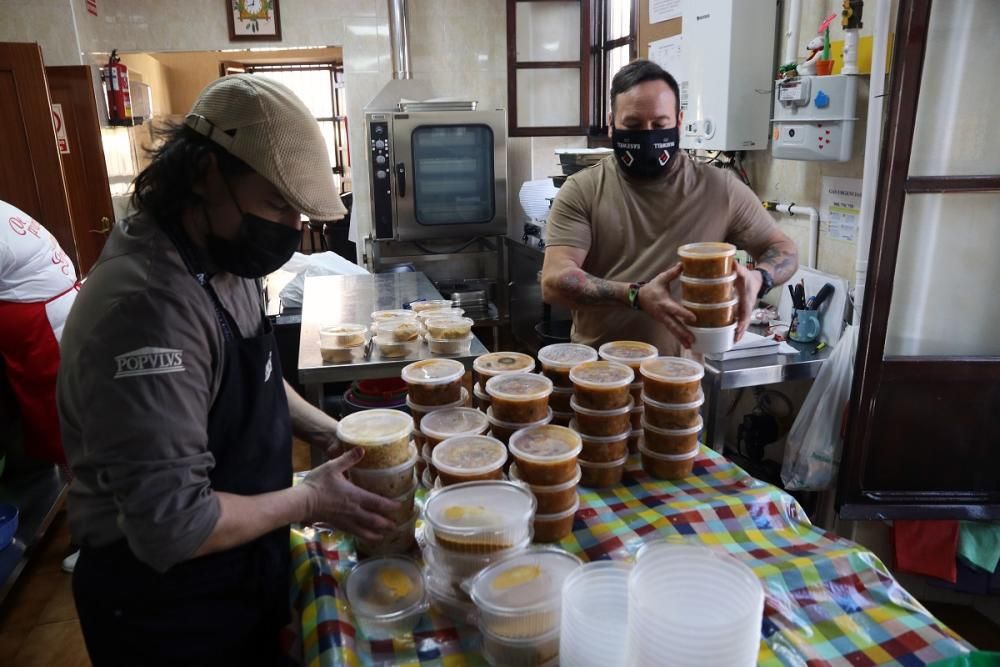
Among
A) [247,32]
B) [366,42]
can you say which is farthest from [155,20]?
[366,42]

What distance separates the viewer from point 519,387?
4.95 ft

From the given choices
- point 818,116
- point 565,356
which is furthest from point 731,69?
point 565,356

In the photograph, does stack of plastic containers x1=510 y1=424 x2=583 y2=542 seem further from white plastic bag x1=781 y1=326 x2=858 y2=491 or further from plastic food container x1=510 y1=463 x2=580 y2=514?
white plastic bag x1=781 y1=326 x2=858 y2=491

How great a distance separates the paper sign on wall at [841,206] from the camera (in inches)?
105

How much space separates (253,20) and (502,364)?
4.70 m

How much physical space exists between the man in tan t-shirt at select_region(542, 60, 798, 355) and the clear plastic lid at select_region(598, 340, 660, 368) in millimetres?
362

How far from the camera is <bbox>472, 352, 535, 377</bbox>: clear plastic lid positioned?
1.61 meters

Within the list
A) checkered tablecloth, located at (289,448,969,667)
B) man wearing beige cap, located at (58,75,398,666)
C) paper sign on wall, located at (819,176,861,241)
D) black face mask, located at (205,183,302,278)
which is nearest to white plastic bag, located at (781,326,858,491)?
paper sign on wall, located at (819,176,861,241)

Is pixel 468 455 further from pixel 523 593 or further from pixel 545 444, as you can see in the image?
pixel 523 593

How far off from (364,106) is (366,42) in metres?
0.48

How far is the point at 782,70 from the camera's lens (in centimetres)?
282

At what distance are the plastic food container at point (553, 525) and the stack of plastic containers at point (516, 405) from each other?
0.21 m

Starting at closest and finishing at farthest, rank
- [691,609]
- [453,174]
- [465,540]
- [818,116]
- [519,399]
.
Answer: [691,609] → [465,540] → [519,399] → [818,116] → [453,174]

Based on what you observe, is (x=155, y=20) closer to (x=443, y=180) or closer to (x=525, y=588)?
(x=443, y=180)
